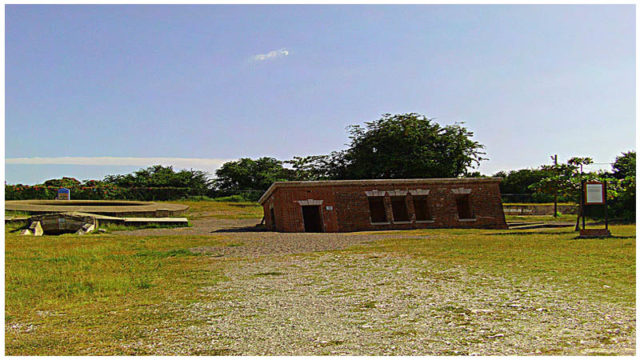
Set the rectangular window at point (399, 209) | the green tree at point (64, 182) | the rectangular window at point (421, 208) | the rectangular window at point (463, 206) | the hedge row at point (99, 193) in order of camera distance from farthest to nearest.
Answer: the green tree at point (64, 182) → the hedge row at point (99, 193) → the rectangular window at point (399, 209) → the rectangular window at point (421, 208) → the rectangular window at point (463, 206)

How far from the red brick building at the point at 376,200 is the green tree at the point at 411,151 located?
19655 millimetres

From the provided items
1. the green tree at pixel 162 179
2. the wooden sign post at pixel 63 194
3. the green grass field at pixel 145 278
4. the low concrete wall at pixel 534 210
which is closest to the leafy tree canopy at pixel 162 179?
the green tree at pixel 162 179

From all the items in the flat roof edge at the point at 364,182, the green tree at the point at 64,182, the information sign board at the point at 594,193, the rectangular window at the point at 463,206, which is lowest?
the rectangular window at the point at 463,206

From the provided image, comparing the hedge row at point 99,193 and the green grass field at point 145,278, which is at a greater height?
the hedge row at point 99,193

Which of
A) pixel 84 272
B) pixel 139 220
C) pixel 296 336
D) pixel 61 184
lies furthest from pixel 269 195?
pixel 61 184

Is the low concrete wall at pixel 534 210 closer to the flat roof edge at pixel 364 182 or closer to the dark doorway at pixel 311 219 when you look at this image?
the flat roof edge at pixel 364 182

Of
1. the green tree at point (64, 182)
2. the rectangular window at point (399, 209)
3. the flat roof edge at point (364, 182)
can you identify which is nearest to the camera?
the flat roof edge at point (364, 182)

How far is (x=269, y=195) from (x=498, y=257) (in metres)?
16.6

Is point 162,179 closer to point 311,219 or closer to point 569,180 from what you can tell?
point 311,219

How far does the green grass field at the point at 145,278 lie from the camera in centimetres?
546

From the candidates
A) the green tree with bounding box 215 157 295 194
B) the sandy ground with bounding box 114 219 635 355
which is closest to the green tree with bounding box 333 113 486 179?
the green tree with bounding box 215 157 295 194

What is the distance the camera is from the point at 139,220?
79.6ft

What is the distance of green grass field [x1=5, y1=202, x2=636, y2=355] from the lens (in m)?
5.46

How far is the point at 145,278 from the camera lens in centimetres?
893
